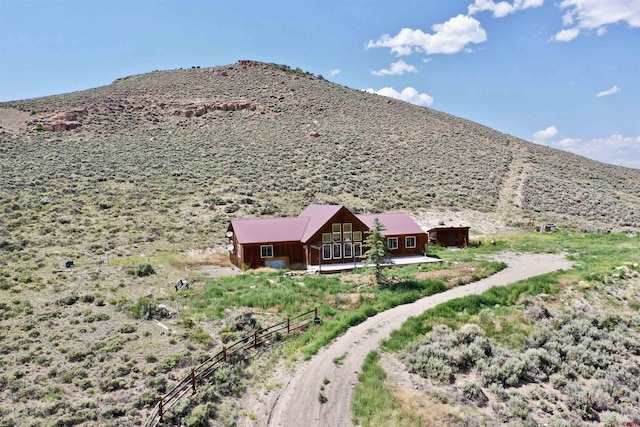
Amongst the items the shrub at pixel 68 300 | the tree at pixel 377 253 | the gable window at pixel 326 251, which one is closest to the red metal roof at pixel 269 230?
the gable window at pixel 326 251

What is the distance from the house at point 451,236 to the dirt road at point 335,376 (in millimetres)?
16171

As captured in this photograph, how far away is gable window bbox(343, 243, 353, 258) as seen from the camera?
1228 inches

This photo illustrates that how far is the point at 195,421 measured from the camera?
11867 millimetres

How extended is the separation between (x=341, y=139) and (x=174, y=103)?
3652 cm

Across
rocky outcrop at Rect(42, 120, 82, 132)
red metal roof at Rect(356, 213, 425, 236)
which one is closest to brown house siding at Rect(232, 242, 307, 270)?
red metal roof at Rect(356, 213, 425, 236)

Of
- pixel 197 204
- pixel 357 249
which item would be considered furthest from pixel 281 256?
pixel 197 204

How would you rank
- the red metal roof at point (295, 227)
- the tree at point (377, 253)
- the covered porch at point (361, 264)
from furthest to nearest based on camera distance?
the red metal roof at point (295, 227) < the covered porch at point (361, 264) < the tree at point (377, 253)

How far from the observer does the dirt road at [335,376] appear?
40.2 feet

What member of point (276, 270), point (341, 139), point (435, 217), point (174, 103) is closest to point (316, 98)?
point (341, 139)

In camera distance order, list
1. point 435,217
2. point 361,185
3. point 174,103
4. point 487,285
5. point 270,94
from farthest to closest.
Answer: point 270,94 < point 174,103 < point 361,185 < point 435,217 < point 487,285

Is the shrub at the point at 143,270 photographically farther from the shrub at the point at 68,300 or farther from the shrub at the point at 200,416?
the shrub at the point at 200,416

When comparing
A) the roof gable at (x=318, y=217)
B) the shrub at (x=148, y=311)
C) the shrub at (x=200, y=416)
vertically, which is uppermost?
the roof gable at (x=318, y=217)

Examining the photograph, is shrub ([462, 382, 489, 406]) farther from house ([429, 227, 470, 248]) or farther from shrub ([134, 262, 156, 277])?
house ([429, 227, 470, 248])

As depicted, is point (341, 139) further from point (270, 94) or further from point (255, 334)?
point (255, 334)
